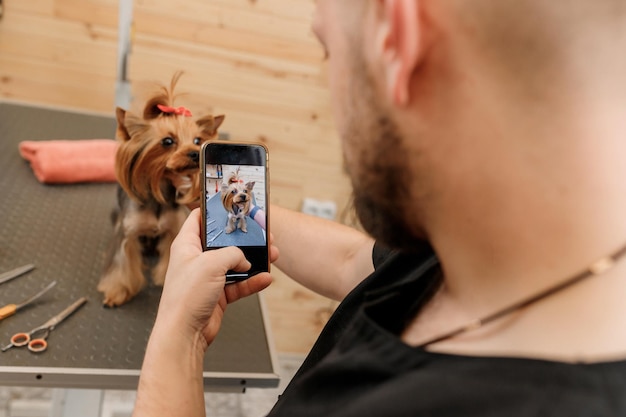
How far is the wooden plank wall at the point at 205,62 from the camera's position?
1.80m

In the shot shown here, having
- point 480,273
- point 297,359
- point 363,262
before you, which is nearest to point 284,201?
point 297,359

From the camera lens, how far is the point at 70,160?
4.63ft

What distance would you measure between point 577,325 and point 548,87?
19 centimetres

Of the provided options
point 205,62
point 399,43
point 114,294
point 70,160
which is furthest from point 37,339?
point 205,62

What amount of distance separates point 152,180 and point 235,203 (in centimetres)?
30

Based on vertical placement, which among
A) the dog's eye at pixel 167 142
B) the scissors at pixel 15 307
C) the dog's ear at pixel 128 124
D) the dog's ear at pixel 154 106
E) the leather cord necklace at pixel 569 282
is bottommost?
the scissors at pixel 15 307

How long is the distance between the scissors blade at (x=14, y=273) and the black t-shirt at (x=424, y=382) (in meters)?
0.75

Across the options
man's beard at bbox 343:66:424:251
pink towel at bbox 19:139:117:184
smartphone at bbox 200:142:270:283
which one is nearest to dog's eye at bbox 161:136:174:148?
smartphone at bbox 200:142:270:283

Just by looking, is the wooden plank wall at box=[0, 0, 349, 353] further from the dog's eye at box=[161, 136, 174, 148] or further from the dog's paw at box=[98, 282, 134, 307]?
the dog's paw at box=[98, 282, 134, 307]

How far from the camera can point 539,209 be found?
41 cm

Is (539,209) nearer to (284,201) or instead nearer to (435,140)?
(435,140)

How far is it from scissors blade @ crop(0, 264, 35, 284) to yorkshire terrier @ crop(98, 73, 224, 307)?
0.49 feet

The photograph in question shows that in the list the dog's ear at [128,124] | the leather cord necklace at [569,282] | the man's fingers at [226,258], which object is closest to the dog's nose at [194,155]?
the dog's ear at [128,124]

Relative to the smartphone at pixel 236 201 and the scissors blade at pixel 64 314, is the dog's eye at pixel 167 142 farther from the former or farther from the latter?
the scissors blade at pixel 64 314
